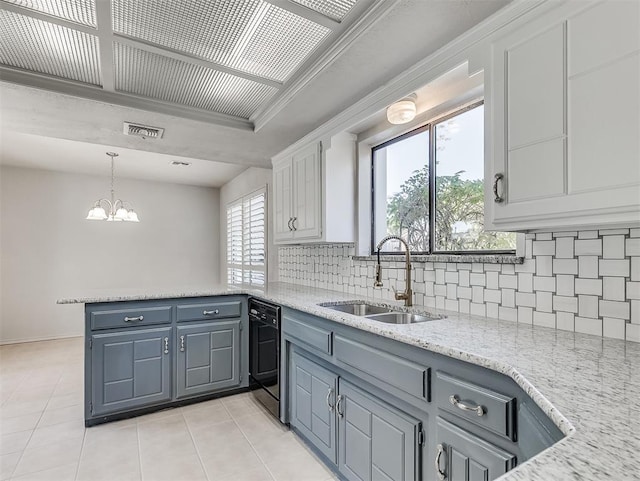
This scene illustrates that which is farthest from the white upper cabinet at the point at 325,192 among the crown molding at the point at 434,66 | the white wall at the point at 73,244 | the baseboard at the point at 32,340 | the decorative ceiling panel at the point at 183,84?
the baseboard at the point at 32,340

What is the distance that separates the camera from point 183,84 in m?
2.34

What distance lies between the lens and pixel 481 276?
1875mm

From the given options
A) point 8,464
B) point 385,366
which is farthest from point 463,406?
point 8,464

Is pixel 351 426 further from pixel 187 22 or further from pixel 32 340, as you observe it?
pixel 32 340

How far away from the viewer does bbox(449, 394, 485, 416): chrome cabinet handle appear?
111cm

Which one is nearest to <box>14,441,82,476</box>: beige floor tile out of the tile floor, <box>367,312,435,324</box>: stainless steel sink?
the tile floor

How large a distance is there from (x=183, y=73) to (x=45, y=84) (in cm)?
87

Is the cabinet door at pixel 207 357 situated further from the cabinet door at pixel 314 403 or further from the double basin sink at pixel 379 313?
the double basin sink at pixel 379 313

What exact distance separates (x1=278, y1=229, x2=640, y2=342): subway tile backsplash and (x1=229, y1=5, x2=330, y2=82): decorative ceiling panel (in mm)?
1430

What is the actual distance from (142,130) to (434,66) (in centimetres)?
225

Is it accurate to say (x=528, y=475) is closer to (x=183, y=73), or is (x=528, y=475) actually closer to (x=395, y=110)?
(x=395, y=110)

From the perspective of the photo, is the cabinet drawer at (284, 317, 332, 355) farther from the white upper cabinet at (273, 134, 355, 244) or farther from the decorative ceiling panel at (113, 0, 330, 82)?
the decorative ceiling panel at (113, 0, 330, 82)

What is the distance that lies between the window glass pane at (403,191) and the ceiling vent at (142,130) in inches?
70.2

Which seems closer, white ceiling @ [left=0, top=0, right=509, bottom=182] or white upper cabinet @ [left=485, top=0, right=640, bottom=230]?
white upper cabinet @ [left=485, top=0, right=640, bottom=230]
